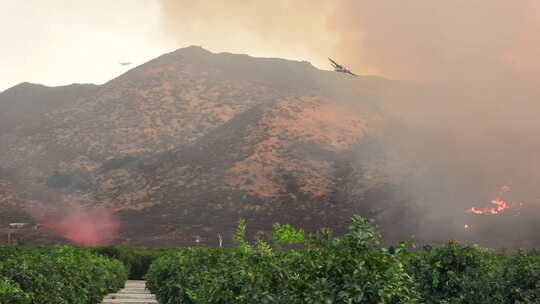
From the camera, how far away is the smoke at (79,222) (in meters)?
94.0

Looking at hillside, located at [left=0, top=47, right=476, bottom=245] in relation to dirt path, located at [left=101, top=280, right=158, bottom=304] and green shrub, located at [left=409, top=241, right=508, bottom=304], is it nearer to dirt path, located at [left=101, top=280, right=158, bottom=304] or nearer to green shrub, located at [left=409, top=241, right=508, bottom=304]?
dirt path, located at [left=101, top=280, right=158, bottom=304]

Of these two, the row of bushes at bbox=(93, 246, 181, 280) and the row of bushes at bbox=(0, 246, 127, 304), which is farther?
the row of bushes at bbox=(93, 246, 181, 280)

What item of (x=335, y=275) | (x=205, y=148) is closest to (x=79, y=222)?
(x=205, y=148)

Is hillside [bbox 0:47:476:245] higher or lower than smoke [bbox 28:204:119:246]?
higher

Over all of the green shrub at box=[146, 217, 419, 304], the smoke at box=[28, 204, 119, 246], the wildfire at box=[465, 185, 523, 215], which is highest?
the green shrub at box=[146, 217, 419, 304]

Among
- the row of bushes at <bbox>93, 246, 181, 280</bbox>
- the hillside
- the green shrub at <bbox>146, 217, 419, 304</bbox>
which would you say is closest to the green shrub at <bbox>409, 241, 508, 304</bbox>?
the green shrub at <bbox>146, 217, 419, 304</bbox>

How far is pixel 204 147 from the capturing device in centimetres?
12206

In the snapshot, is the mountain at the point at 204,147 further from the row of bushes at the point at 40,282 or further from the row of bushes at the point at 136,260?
the row of bushes at the point at 40,282

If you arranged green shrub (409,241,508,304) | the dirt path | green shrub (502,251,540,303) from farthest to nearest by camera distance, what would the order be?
the dirt path
green shrub (409,241,508,304)
green shrub (502,251,540,303)

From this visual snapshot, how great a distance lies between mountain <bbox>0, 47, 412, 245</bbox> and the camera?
338 ft

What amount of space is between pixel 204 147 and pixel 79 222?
2952 centimetres

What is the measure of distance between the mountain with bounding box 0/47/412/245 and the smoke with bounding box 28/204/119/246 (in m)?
2.48

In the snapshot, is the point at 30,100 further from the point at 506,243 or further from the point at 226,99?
the point at 506,243

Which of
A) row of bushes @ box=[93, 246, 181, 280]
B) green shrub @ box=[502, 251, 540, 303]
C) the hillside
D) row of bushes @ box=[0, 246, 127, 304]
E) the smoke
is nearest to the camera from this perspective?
row of bushes @ box=[0, 246, 127, 304]
